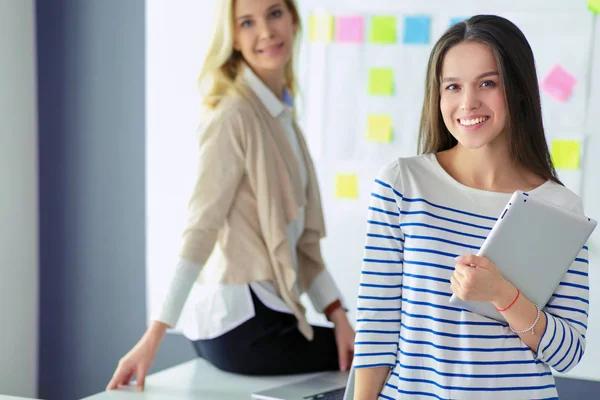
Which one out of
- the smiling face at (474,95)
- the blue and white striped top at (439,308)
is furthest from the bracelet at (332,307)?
the smiling face at (474,95)

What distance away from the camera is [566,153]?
7.40ft

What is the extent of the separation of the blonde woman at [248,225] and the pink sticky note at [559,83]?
820 millimetres

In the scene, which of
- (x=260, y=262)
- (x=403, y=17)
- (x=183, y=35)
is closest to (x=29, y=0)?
(x=183, y=35)

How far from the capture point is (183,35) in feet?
8.91

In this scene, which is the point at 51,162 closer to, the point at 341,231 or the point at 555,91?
the point at 341,231

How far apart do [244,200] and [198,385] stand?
0.47 m

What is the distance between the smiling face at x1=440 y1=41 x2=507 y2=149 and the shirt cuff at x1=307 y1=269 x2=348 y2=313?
0.88 metres

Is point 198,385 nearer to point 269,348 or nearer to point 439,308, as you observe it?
point 269,348

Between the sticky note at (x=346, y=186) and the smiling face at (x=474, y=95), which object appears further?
the sticky note at (x=346, y=186)

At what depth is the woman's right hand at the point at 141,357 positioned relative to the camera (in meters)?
1.72

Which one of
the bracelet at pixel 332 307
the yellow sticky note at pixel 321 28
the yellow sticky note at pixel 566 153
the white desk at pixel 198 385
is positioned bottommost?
the white desk at pixel 198 385

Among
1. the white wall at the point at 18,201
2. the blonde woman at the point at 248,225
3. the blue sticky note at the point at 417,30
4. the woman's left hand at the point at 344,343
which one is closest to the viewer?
the blonde woman at the point at 248,225

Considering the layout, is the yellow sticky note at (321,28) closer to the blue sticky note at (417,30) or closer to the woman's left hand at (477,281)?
the blue sticky note at (417,30)

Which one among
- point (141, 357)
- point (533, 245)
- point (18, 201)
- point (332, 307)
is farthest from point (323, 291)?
point (18, 201)
